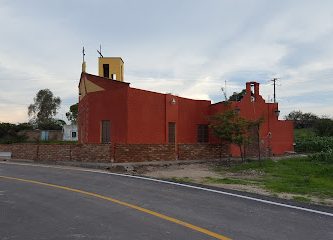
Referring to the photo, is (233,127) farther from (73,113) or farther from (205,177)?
(73,113)

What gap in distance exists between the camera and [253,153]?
97.5 feet

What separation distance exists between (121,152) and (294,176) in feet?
29.4

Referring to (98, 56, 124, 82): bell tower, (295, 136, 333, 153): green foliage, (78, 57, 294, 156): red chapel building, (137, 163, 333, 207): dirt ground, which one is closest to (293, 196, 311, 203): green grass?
(137, 163, 333, 207): dirt ground

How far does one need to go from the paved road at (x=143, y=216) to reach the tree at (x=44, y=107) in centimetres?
7906

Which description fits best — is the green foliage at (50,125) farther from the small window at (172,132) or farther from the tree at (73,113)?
the small window at (172,132)

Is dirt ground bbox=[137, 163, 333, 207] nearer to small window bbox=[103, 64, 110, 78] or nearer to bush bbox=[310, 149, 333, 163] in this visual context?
bush bbox=[310, 149, 333, 163]

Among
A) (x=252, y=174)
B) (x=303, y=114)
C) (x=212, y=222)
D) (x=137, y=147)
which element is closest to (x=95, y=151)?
(x=137, y=147)

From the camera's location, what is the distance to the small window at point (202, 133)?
2944 cm

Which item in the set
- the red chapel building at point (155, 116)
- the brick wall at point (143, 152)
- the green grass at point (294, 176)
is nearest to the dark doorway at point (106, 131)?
the red chapel building at point (155, 116)

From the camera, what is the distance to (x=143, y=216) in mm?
8664

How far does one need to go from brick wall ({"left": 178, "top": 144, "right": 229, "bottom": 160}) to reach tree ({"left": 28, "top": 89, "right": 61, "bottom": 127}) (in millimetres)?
67286

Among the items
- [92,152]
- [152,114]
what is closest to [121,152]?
[92,152]

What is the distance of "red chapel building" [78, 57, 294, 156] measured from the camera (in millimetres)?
25094

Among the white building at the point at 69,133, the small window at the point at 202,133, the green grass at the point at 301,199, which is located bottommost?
the green grass at the point at 301,199
